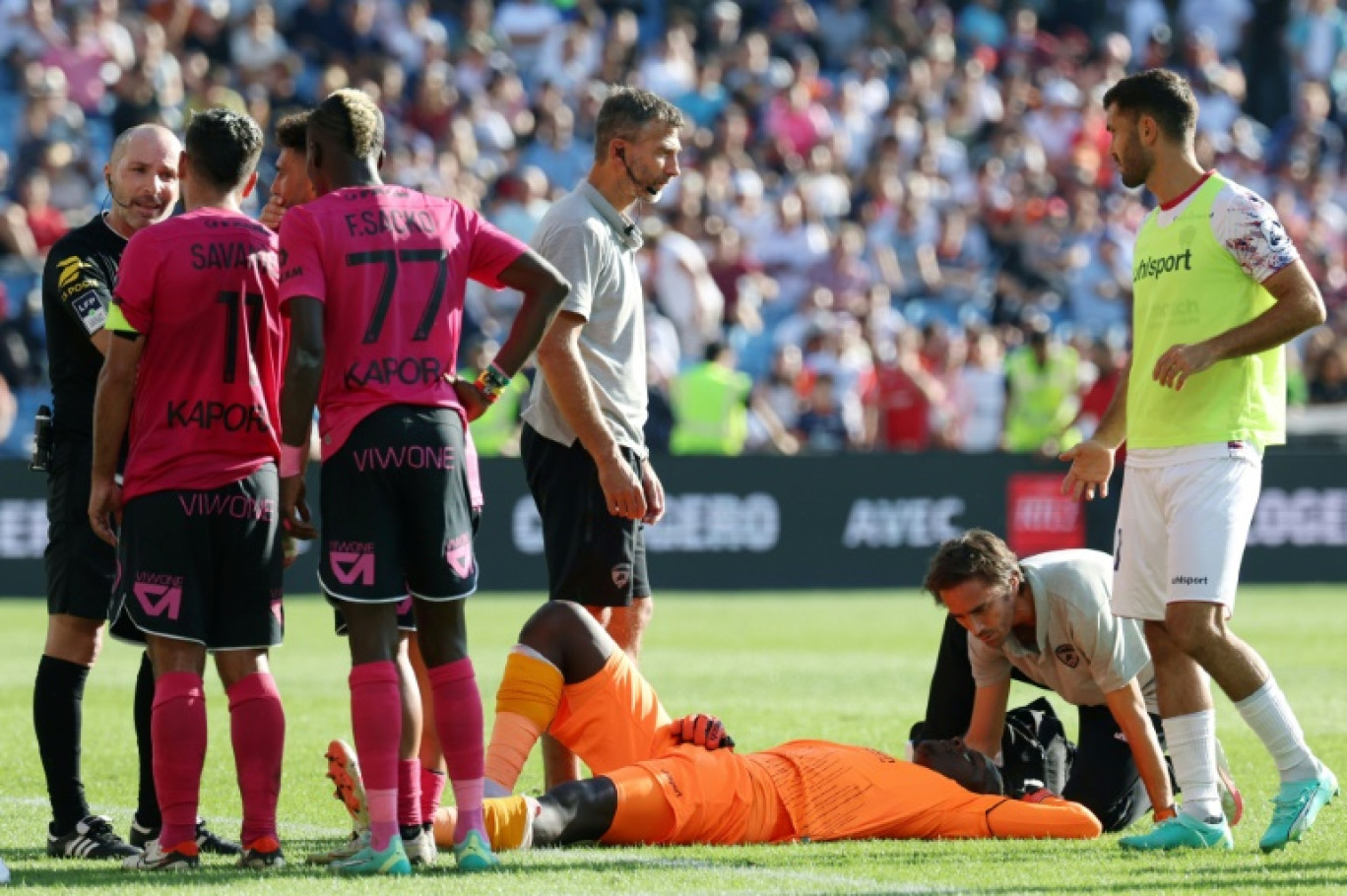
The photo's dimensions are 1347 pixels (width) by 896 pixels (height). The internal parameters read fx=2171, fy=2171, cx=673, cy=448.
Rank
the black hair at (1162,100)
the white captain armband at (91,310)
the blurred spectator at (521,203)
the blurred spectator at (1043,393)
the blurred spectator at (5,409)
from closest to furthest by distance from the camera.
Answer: the white captain armband at (91,310) → the black hair at (1162,100) → the blurred spectator at (5,409) → the blurred spectator at (1043,393) → the blurred spectator at (521,203)

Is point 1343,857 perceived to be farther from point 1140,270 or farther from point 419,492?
point 419,492

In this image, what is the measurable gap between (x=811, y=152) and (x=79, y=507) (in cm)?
1844

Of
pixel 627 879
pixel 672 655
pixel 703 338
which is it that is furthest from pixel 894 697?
pixel 703 338

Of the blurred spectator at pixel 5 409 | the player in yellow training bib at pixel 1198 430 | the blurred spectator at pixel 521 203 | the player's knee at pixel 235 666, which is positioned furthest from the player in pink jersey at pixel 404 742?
the blurred spectator at pixel 521 203

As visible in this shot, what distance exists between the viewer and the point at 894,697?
38.0ft

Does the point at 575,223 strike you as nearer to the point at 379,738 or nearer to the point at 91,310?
the point at 91,310

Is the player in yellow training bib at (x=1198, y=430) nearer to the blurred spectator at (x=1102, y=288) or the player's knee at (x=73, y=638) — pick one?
the player's knee at (x=73, y=638)

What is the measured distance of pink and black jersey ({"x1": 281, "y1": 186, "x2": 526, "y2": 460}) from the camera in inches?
239

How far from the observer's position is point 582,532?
7.40 m

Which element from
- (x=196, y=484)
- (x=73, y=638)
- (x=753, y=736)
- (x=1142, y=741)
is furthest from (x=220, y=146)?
(x=753, y=736)

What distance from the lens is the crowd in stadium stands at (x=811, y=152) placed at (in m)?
20.7

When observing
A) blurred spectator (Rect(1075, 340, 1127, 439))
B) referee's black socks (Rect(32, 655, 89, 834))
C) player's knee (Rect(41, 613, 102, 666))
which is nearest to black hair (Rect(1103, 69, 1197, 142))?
player's knee (Rect(41, 613, 102, 666))

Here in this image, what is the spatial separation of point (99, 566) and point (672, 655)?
292 inches

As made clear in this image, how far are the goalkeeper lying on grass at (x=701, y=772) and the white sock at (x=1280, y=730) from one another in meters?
0.63
